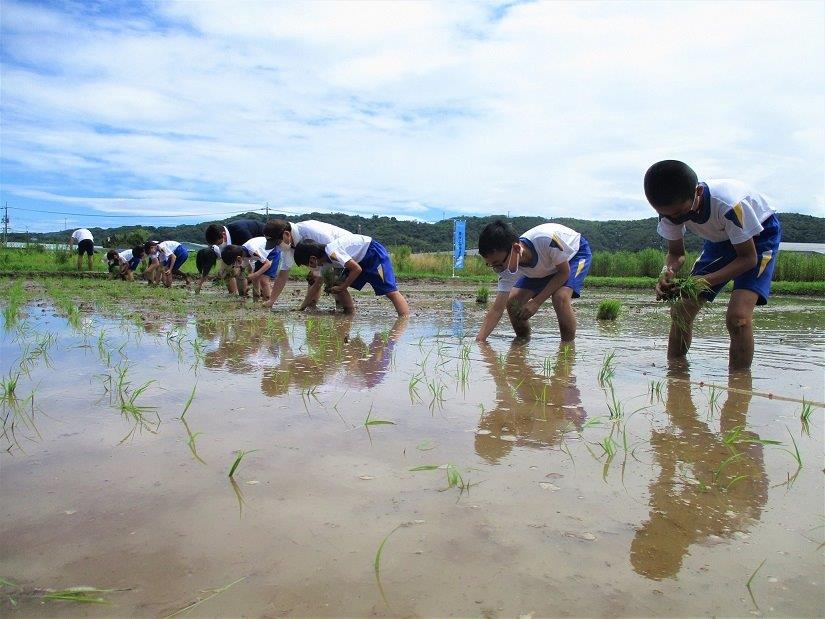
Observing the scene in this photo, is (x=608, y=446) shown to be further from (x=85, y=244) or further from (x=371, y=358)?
(x=85, y=244)

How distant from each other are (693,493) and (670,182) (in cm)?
218

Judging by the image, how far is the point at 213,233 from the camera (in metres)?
10.9

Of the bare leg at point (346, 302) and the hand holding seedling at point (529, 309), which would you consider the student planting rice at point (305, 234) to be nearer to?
the bare leg at point (346, 302)

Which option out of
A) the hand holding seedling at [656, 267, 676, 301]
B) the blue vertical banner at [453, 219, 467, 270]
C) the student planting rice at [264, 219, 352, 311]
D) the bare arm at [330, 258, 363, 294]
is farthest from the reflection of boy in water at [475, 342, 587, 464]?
the blue vertical banner at [453, 219, 467, 270]

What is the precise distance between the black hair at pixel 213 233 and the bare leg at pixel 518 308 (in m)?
6.70

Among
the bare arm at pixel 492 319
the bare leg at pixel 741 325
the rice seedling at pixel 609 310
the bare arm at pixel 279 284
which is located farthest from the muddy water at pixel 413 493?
the bare arm at pixel 279 284

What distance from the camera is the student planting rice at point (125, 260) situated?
1476cm

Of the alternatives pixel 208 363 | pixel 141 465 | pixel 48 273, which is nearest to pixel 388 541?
pixel 141 465

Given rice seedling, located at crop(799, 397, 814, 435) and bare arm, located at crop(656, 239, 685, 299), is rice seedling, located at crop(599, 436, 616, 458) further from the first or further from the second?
bare arm, located at crop(656, 239, 685, 299)

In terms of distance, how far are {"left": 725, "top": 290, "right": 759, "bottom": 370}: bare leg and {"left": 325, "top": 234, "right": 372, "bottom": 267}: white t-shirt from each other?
4.39 metres

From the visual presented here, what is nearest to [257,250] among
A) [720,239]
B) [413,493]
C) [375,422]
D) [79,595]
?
[720,239]

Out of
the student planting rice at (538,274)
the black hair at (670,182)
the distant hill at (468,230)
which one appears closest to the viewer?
the black hair at (670,182)

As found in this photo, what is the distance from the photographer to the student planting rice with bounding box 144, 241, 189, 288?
13.0m

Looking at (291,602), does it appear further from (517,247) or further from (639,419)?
(517,247)
